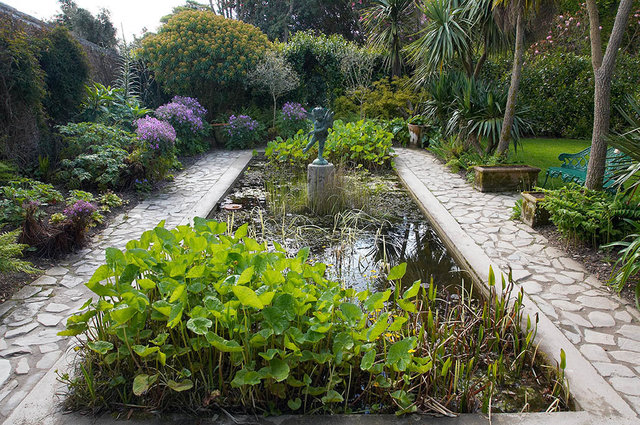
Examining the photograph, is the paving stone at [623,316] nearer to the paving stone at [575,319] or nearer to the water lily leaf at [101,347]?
the paving stone at [575,319]

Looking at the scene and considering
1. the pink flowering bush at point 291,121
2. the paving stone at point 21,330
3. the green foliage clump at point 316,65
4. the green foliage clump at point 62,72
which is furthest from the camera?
the green foliage clump at point 316,65

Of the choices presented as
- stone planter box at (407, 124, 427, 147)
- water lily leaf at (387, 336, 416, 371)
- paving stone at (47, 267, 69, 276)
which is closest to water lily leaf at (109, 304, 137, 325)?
water lily leaf at (387, 336, 416, 371)

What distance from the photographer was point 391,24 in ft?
37.4

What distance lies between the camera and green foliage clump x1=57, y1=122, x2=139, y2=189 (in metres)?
5.58

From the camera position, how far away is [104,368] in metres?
2.09

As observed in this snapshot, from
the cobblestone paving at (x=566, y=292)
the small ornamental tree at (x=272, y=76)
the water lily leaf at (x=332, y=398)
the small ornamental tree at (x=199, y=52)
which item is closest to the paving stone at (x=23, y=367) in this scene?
the water lily leaf at (x=332, y=398)

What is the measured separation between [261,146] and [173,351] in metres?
8.66

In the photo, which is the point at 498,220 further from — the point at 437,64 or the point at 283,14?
the point at 283,14

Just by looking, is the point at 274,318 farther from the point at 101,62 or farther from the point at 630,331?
the point at 101,62

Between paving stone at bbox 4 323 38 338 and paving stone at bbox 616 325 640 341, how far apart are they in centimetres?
370

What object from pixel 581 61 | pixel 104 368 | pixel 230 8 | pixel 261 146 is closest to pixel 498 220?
pixel 104 368

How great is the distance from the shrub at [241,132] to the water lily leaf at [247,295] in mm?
8484

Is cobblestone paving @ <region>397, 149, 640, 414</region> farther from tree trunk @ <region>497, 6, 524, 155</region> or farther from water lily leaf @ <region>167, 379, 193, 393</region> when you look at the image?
water lily leaf @ <region>167, 379, 193, 393</region>

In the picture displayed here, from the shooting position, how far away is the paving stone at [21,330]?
103 inches
